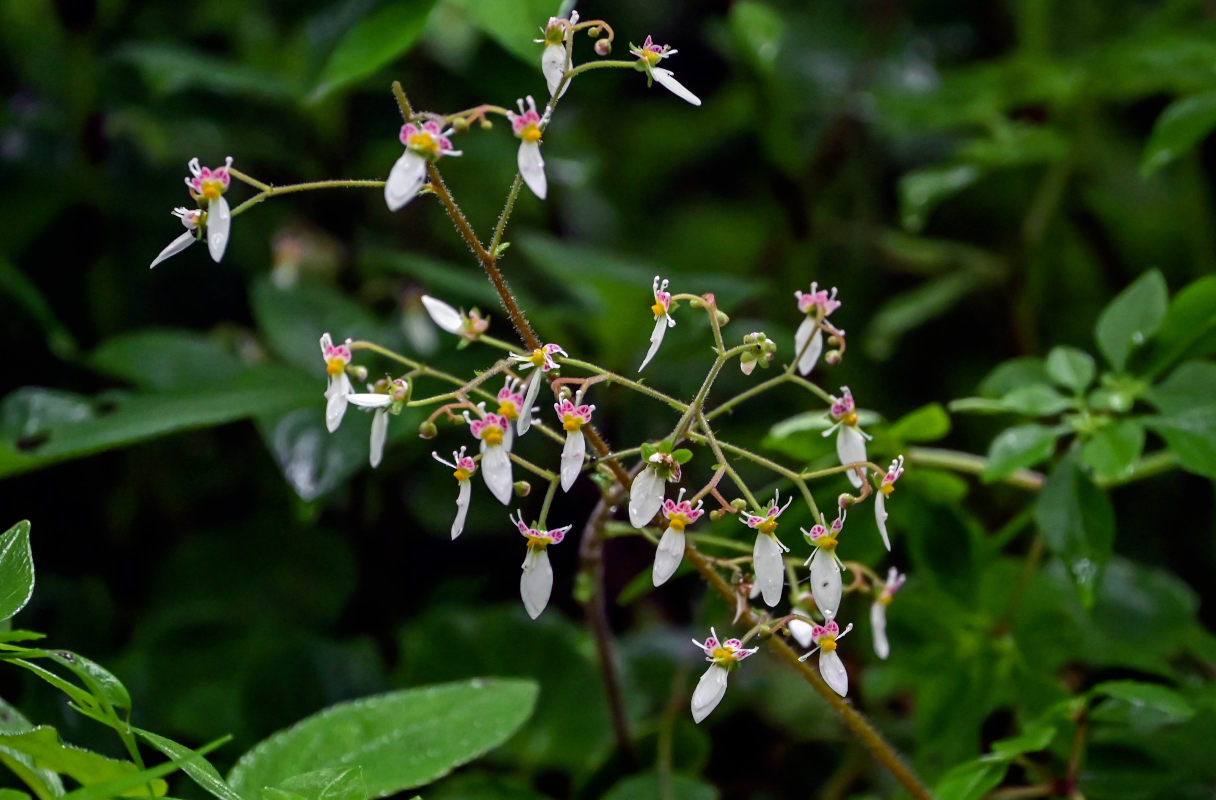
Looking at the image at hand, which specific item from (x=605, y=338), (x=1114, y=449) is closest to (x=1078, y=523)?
(x=1114, y=449)

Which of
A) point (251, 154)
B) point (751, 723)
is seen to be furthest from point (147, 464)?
point (751, 723)

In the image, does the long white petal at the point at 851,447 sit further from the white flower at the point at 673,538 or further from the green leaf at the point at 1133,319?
the green leaf at the point at 1133,319

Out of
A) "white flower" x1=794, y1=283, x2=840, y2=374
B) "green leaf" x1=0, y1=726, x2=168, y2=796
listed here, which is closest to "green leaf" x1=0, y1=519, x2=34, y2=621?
"green leaf" x1=0, y1=726, x2=168, y2=796

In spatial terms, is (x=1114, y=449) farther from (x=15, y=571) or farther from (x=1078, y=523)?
(x=15, y=571)

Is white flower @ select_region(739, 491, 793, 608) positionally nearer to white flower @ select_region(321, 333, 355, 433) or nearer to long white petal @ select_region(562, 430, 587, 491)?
long white petal @ select_region(562, 430, 587, 491)

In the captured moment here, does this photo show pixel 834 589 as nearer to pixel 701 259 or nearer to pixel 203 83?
pixel 203 83

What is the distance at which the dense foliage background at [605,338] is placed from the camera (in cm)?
72

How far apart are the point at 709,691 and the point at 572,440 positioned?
0.13m

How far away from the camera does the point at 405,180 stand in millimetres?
422

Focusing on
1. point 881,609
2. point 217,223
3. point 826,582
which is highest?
point 217,223

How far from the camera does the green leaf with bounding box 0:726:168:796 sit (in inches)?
17.1

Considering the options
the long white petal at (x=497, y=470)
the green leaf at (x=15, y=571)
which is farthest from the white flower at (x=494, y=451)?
the green leaf at (x=15, y=571)

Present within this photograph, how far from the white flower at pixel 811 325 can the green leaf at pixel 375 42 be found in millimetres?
386

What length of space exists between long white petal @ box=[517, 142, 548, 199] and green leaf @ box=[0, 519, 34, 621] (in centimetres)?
28
